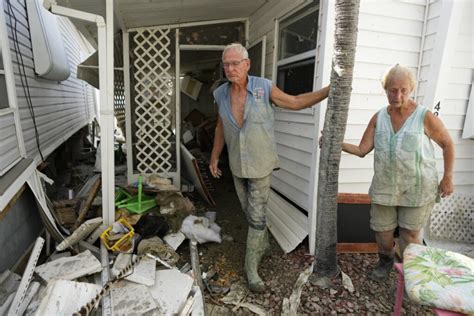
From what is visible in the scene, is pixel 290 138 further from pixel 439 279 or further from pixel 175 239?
pixel 439 279

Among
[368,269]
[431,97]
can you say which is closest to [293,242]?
[368,269]

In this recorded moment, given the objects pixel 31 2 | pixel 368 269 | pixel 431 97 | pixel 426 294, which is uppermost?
pixel 31 2

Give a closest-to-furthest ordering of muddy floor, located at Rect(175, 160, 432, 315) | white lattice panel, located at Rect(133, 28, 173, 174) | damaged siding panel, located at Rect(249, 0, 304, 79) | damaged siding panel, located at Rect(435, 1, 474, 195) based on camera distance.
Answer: muddy floor, located at Rect(175, 160, 432, 315)
damaged siding panel, located at Rect(435, 1, 474, 195)
damaged siding panel, located at Rect(249, 0, 304, 79)
white lattice panel, located at Rect(133, 28, 173, 174)

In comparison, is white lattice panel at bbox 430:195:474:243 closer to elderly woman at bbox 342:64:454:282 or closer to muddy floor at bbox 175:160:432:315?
muddy floor at bbox 175:160:432:315

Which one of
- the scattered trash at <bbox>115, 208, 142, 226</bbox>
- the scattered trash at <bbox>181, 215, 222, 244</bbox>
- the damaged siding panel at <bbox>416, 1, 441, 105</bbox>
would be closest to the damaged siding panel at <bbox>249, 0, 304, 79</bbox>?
the damaged siding panel at <bbox>416, 1, 441, 105</bbox>

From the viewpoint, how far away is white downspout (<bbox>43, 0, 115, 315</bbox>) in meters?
2.43

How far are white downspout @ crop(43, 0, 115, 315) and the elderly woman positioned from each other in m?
2.10

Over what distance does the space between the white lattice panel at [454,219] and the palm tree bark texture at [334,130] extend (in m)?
1.49

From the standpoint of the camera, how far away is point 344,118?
2031mm

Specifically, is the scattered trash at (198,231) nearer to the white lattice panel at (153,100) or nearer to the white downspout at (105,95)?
the white downspout at (105,95)

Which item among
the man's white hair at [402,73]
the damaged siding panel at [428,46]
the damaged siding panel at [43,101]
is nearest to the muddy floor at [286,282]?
the man's white hair at [402,73]

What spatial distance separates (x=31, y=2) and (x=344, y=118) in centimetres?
501

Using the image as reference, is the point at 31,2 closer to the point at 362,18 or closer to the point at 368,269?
the point at 362,18

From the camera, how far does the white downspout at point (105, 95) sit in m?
2.43
